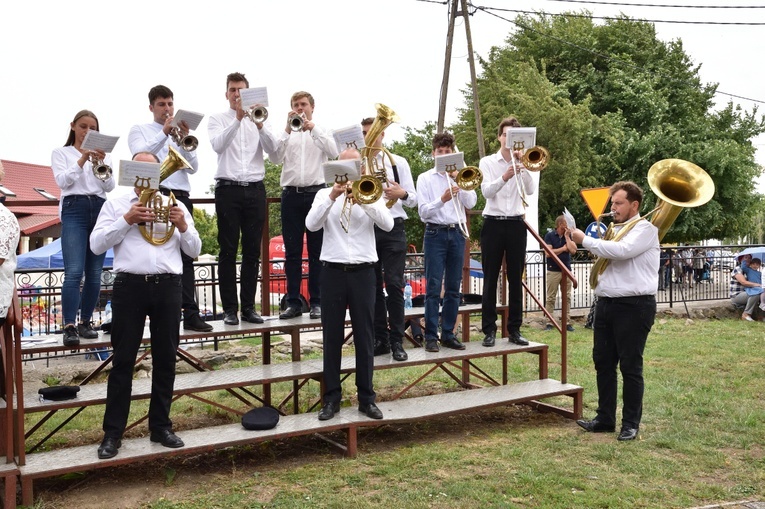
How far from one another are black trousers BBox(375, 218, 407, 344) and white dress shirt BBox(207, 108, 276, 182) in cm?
126

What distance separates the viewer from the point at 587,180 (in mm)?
31844

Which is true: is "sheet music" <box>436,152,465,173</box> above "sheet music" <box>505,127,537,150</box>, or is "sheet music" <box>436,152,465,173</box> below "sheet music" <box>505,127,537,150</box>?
below

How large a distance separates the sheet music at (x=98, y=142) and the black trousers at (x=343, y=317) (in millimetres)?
1947

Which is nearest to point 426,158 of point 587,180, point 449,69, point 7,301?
point 587,180

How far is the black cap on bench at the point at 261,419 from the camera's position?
6.18 m

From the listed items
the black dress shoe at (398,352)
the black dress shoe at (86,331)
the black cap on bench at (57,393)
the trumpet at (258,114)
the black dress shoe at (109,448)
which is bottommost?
the black dress shoe at (109,448)

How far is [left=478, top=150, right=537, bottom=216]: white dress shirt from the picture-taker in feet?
25.2

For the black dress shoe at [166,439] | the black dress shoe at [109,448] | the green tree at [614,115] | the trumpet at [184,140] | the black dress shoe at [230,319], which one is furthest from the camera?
the green tree at [614,115]

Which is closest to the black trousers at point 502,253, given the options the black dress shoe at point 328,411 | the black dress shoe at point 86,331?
the black dress shoe at point 328,411

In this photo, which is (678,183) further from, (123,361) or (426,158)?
(426,158)

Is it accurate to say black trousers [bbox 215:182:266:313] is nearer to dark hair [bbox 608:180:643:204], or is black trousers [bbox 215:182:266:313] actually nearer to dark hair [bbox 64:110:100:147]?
dark hair [bbox 64:110:100:147]

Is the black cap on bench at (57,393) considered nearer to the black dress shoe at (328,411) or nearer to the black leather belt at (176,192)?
the black leather belt at (176,192)

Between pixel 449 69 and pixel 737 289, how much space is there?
7.85 m

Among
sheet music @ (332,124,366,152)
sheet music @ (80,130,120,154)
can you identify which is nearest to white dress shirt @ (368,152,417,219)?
sheet music @ (332,124,366,152)
